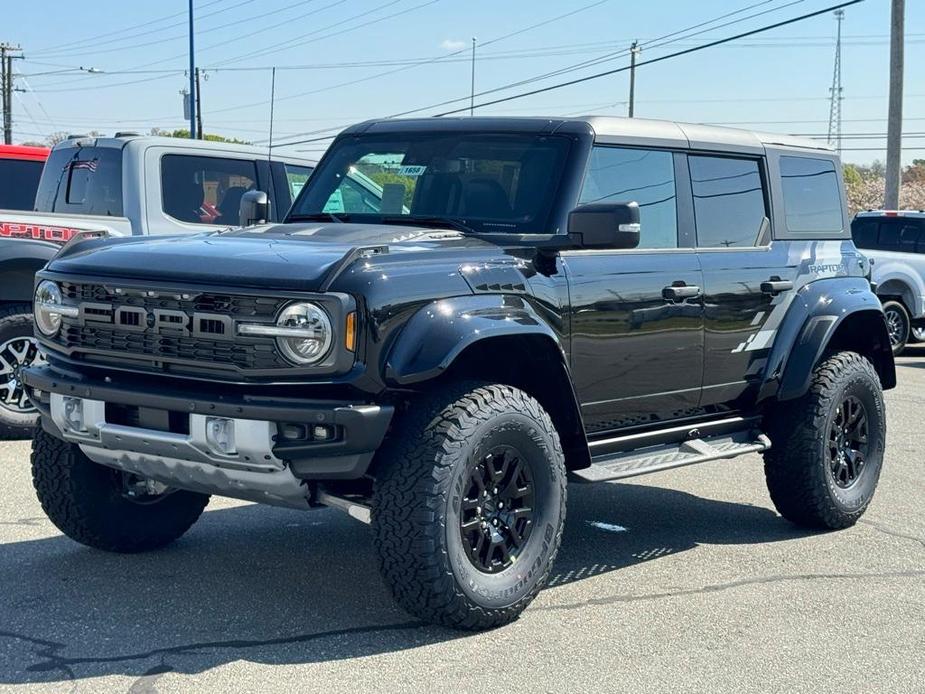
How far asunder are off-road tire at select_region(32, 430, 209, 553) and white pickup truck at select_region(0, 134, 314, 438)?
10.1ft

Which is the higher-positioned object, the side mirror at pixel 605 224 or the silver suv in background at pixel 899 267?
the side mirror at pixel 605 224

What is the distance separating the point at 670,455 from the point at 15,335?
4571 mm

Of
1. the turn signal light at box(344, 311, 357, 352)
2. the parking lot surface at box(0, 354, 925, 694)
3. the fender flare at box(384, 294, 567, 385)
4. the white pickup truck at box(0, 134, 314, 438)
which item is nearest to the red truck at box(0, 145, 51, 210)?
the white pickup truck at box(0, 134, 314, 438)

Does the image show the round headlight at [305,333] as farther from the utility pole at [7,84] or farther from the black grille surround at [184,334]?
the utility pole at [7,84]

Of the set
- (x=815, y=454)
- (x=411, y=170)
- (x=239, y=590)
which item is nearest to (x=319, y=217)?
(x=411, y=170)

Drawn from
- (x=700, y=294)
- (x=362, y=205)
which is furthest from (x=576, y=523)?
(x=362, y=205)

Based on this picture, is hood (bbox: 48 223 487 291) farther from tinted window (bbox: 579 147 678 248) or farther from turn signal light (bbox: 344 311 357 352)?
→ tinted window (bbox: 579 147 678 248)

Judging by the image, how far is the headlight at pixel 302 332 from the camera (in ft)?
14.5

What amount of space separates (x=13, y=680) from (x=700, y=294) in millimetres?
3397

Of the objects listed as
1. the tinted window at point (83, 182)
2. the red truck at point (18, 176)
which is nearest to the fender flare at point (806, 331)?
the tinted window at point (83, 182)

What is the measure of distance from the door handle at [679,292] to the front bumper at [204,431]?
71.0 inches

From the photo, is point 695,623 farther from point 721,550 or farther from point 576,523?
point 576,523

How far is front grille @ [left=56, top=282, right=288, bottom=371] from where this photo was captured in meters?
4.50

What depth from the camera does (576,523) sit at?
6766mm
